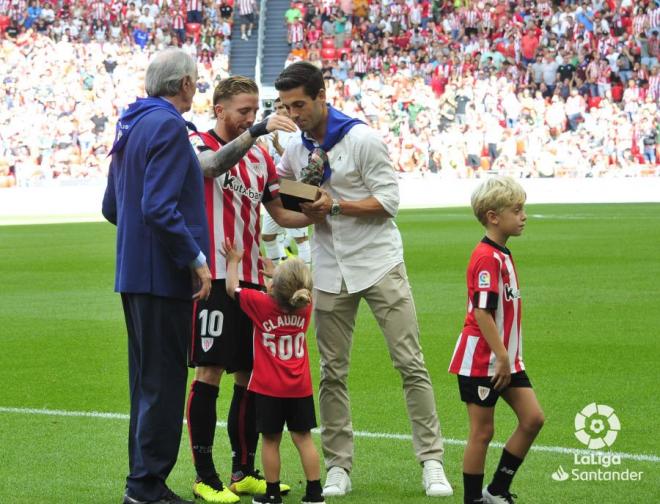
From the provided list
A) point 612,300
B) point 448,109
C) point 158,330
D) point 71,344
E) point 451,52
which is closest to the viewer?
point 158,330

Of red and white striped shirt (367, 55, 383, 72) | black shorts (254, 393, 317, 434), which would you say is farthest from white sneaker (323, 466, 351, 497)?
red and white striped shirt (367, 55, 383, 72)

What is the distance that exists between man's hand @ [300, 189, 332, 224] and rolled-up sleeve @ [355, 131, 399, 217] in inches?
10.1

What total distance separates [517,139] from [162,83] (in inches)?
1155

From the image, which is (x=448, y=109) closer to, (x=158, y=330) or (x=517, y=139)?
(x=517, y=139)

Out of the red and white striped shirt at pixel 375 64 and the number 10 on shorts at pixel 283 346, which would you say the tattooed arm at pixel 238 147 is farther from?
the red and white striped shirt at pixel 375 64

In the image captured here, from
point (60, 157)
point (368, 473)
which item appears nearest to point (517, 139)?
point (60, 157)

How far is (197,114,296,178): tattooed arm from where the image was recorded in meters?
5.77

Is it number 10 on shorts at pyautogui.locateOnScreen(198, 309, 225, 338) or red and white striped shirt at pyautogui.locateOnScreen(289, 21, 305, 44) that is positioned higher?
red and white striped shirt at pyautogui.locateOnScreen(289, 21, 305, 44)

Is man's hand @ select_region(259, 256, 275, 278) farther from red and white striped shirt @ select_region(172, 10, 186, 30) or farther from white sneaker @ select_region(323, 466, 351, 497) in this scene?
red and white striped shirt @ select_region(172, 10, 186, 30)

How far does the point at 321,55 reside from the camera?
41.2 meters

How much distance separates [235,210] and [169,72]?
916 mm

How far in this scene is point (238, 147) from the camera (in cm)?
580

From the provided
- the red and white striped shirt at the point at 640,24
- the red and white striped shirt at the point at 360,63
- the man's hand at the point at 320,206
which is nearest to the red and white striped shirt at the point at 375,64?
the red and white striped shirt at the point at 360,63

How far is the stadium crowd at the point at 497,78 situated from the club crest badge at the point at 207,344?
92.1 ft
